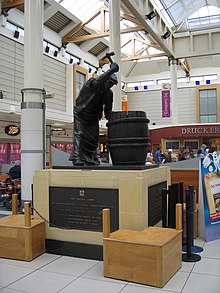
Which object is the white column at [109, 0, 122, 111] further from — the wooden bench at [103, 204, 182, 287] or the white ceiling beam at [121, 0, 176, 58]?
the wooden bench at [103, 204, 182, 287]

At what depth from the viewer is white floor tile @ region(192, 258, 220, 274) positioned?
3.50 meters

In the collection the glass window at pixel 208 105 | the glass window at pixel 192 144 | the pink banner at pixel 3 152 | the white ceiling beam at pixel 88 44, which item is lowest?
the pink banner at pixel 3 152

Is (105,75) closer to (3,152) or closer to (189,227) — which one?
(189,227)

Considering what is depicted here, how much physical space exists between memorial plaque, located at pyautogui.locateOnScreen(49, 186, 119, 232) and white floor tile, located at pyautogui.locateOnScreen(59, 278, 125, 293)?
78 centimetres

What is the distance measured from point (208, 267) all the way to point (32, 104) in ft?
17.2

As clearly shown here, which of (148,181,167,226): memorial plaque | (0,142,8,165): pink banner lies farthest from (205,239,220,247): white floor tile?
(0,142,8,165): pink banner

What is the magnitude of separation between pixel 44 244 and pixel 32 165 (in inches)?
133

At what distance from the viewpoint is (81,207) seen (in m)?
4.14

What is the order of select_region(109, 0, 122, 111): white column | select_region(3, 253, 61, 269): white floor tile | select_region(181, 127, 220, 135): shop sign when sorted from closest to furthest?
select_region(3, 253, 61, 269): white floor tile, select_region(109, 0, 122, 111): white column, select_region(181, 127, 220, 135): shop sign

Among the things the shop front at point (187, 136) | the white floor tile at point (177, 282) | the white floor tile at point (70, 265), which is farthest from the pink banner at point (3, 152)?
the white floor tile at point (177, 282)

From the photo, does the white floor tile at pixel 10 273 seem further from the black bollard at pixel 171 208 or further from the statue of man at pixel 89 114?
the black bollard at pixel 171 208

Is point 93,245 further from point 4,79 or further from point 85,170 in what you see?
point 4,79

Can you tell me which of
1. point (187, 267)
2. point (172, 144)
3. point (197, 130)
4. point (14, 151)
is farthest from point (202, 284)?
point (172, 144)

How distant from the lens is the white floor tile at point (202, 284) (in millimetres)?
3020
